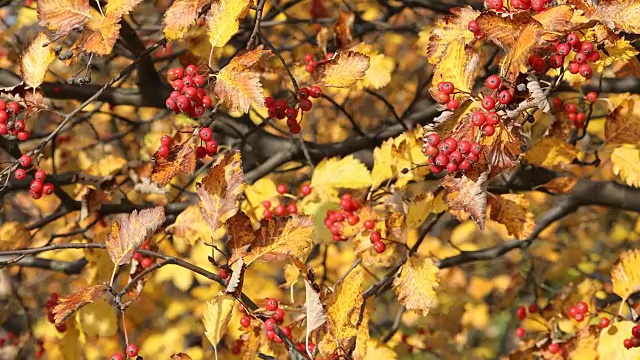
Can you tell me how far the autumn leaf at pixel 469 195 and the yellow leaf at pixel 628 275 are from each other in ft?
3.42

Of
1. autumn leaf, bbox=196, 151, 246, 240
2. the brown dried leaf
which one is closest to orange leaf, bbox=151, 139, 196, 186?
autumn leaf, bbox=196, 151, 246, 240

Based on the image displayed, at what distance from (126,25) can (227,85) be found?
0.92 m

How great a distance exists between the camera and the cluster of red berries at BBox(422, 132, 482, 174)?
1702 mm

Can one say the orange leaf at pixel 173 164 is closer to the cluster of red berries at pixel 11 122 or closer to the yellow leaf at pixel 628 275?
the cluster of red berries at pixel 11 122

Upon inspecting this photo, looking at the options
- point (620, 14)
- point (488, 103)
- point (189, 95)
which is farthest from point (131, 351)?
point (620, 14)

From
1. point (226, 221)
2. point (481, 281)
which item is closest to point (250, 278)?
point (226, 221)

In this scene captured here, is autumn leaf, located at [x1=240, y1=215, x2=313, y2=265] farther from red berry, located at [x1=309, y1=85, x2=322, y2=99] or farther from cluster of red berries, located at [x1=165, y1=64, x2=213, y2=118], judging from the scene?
red berry, located at [x1=309, y1=85, x2=322, y2=99]

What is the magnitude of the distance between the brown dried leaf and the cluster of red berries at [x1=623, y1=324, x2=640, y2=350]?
1574mm

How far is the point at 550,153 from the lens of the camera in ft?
8.71

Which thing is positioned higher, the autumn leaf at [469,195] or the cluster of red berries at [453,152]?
the cluster of red berries at [453,152]

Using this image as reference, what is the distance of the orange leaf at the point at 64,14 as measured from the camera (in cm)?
210

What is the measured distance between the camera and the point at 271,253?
73.0 inches

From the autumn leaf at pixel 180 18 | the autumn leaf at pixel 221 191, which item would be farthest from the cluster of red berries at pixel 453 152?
the autumn leaf at pixel 180 18

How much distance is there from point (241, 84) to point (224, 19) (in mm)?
225
